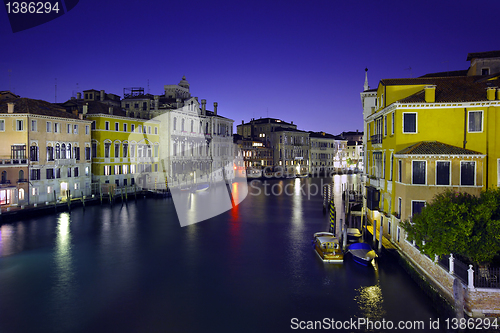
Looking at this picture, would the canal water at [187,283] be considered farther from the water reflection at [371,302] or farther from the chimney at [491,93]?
the chimney at [491,93]

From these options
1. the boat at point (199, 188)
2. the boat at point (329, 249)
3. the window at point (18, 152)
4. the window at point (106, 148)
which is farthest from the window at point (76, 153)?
the boat at point (329, 249)

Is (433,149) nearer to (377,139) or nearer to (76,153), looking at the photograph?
(377,139)

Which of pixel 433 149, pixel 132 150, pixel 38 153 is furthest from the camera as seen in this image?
pixel 132 150

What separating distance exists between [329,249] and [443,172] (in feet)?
18.3

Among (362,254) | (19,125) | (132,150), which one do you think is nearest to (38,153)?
(19,125)

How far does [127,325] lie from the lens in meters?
9.88

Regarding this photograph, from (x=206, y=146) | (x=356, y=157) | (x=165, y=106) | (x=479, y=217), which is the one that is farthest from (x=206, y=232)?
(x=356, y=157)

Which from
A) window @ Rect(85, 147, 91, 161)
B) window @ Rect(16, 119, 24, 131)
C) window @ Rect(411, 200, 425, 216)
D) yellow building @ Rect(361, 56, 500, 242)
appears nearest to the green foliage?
yellow building @ Rect(361, 56, 500, 242)

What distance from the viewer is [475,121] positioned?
13.7m

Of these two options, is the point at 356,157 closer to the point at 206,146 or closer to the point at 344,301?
the point at 206,146

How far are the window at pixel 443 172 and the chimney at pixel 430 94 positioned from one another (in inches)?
99.3

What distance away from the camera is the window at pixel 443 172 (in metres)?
13.2

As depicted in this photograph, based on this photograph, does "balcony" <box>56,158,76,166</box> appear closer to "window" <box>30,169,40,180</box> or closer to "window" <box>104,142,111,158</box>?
"window" <box>30,169,40,180</box>

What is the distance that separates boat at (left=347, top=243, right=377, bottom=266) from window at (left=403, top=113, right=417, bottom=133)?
204 inches
